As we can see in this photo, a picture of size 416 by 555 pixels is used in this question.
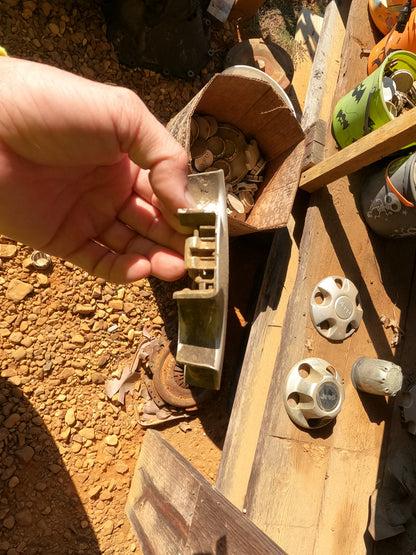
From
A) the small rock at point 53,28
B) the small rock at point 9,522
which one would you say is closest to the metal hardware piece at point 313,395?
the small rock at point 9,522

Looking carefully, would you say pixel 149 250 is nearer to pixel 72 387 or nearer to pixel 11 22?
pixel 72 387

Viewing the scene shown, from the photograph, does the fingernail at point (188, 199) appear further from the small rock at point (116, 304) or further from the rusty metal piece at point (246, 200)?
the small rock at point (116, 304)

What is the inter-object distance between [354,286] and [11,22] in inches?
113

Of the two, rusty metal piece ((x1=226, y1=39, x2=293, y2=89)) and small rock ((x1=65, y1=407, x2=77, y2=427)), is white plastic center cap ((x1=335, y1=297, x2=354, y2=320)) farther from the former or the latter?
rusty metal piece ((x1=226, y1=39, x2=293, y2=89))

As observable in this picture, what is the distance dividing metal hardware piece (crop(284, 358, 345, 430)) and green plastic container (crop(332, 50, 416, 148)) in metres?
1.29

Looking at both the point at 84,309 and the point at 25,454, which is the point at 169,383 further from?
the point at 25,454

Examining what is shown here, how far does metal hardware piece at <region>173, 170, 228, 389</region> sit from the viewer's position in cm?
135

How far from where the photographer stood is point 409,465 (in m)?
2.05

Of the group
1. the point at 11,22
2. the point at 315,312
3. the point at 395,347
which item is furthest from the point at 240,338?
the point at 11,22

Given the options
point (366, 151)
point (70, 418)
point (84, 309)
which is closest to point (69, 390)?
point (70, 418)

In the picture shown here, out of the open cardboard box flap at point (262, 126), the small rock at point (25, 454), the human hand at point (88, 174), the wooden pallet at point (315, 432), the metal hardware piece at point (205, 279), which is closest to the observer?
the human hand at point (88, 174)

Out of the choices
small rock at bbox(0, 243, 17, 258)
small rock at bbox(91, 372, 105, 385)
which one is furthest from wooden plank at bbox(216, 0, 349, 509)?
small rock at bbox(0, 243, 17, 258)

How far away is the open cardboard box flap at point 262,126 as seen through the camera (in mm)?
2039

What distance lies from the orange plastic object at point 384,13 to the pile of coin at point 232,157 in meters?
1.20
